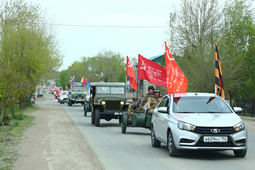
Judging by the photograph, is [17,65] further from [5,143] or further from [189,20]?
[5,143]

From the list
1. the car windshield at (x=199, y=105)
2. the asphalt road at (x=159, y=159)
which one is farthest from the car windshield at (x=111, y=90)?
the car windshield at (x=199, y=105)

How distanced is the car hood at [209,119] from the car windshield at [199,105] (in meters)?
0.36

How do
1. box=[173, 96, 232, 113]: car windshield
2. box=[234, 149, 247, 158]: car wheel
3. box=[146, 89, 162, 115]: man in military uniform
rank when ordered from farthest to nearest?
box=[146, 89, 162, 115]: man in military uniform, box=[173, 96, 232, 113]: car windshield, box=[234, 149, 247, 158]: car wheel

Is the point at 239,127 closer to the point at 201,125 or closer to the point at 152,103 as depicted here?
the point at 201,125

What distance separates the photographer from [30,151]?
466 inches

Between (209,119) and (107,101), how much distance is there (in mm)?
12276

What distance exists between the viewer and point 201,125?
983 cm

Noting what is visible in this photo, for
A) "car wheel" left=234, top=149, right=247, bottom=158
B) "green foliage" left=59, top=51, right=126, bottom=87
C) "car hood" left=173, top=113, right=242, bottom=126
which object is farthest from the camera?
"green foliage" left=59, top=51, right=126, bottom=87

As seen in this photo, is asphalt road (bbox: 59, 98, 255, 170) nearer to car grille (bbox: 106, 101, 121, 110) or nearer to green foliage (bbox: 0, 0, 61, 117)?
car grille (bbox: 106, 101, 121, 110)

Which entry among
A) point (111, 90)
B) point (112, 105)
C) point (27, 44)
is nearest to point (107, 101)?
point (112, 105)

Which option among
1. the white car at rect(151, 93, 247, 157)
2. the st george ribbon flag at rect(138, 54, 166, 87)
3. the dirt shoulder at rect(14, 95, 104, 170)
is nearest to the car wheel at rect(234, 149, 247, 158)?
the white car at rect(151, 93, 247, 157)

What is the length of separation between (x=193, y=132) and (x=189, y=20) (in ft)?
113

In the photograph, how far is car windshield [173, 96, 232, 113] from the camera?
11.0 metres

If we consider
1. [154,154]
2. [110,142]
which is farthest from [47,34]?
[154,154]
